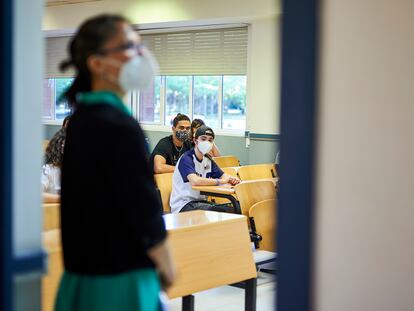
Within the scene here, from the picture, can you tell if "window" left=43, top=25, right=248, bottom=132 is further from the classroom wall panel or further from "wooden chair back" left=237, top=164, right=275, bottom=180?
"wooden chair back" left=237, top=164, right=275, bottom=180

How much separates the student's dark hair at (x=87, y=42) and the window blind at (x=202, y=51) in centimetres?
708

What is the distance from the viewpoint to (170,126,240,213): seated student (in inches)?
217

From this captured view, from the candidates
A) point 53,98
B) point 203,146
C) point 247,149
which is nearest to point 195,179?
point 203,146

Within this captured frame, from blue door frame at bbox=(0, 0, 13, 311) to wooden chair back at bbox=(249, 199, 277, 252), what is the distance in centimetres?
237

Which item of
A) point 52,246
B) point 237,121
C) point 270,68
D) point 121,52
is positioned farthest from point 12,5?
point 237,121

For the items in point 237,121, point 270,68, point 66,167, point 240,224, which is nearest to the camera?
point 66,167

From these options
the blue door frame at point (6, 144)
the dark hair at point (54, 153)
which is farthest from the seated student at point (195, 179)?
the blue door frame at point (6, 144)

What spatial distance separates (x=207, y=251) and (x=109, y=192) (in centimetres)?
174

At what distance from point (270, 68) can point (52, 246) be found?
245 inches

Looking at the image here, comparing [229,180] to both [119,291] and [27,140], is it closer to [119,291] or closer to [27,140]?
[27,140]

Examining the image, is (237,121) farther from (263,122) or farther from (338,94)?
(338,94)

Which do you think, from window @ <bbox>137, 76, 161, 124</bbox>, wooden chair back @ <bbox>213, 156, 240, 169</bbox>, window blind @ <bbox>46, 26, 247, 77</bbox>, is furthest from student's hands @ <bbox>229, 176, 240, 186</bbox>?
window @ <bbox>137, 76, 161, 124</bbox>

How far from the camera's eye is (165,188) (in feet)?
18.6

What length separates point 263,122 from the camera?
28.8 feet
